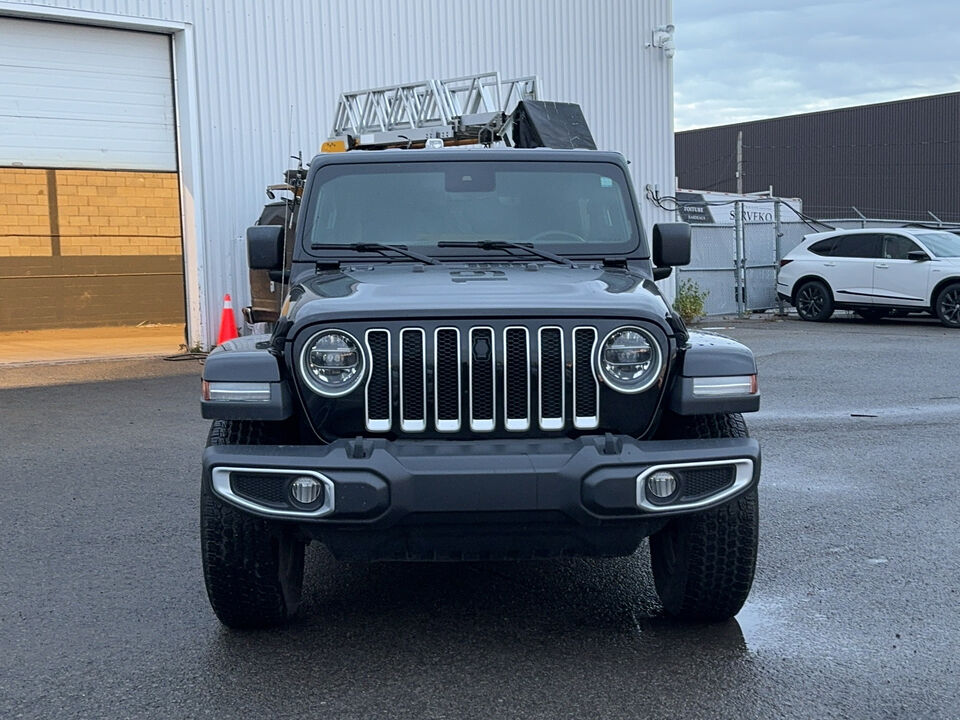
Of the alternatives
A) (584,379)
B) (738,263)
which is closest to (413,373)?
(584,379)

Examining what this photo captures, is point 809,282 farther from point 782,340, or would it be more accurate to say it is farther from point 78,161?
point 78,161

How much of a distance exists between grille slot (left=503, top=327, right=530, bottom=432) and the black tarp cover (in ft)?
29.7

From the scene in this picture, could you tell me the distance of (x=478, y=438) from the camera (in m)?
3.94

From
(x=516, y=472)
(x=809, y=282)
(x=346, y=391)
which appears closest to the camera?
(x=516, y=472)

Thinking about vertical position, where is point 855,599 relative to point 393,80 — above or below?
below

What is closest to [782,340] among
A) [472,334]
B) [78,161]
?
[78,161]

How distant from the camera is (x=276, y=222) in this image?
13641 mm

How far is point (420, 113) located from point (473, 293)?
10.8m

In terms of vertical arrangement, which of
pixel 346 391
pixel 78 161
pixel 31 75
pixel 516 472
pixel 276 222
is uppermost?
pixel 31 75

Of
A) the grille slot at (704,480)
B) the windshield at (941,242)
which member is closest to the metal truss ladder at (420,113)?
the windshield at (941,242)

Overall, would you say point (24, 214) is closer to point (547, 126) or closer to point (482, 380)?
point (547, 126)

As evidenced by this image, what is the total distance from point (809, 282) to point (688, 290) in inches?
83.0

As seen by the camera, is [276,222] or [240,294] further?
[240,294]

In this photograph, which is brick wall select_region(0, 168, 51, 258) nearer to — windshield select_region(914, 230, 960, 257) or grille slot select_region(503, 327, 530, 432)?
windshield select_region(914, 230, 960, 257)
